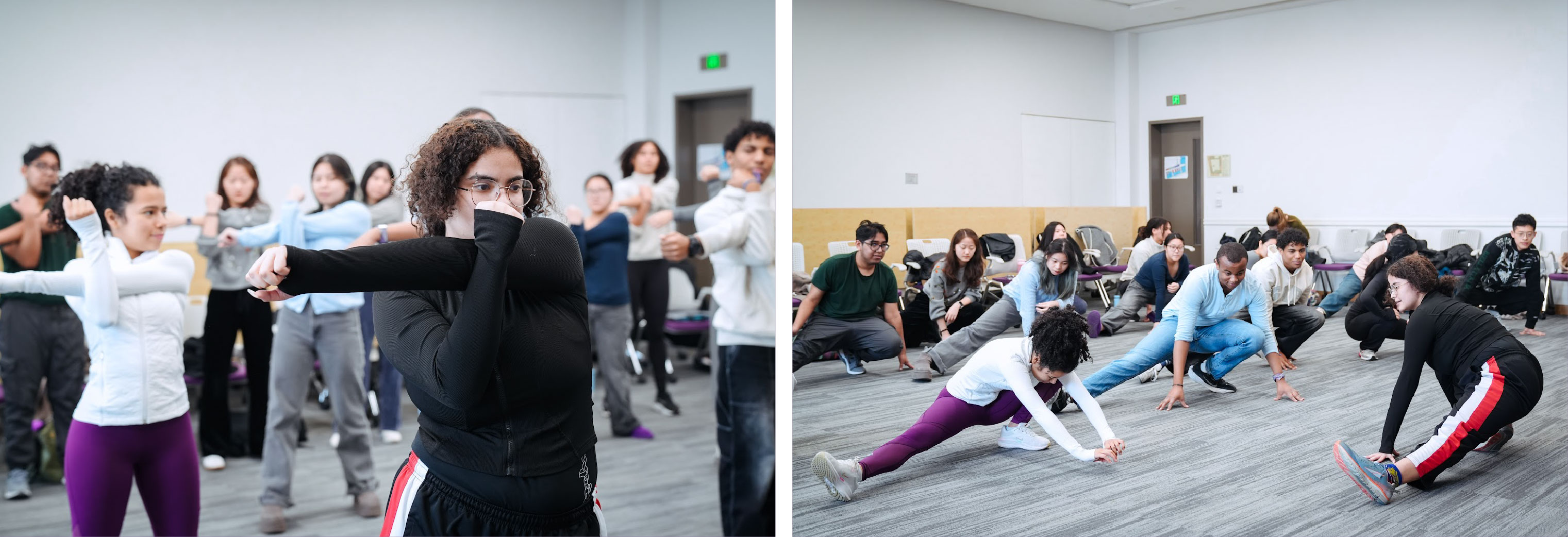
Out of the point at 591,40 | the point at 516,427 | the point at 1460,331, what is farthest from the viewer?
the point at 591,40

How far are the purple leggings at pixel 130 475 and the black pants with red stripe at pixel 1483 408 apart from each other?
10.3 ft

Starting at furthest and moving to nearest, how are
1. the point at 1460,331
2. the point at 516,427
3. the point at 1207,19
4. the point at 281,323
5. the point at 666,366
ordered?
the point at 666,366, the point at 281,323, the point at 1207,19, the point at 1460,331, the point at 516,427

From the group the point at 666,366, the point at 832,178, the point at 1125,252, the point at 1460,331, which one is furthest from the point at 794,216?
the point at 666,366

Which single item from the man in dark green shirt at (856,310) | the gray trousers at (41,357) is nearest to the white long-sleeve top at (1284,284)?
the man in dark green shirt at (856,310)

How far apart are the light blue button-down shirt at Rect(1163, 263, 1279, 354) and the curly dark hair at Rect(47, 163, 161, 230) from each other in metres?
2.87

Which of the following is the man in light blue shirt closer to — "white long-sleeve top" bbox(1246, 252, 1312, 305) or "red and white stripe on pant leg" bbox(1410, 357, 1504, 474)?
"white long-sleeve top" bbox(1246, 252, 1312, 305)

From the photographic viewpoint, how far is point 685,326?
705 cm

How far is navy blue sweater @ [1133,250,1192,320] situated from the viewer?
2084 millimetres

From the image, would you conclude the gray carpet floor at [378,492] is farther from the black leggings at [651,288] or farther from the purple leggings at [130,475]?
the black leggings at [651,288]

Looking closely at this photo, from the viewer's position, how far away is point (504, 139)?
175 cm

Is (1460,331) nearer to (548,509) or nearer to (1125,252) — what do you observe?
(1125,252)

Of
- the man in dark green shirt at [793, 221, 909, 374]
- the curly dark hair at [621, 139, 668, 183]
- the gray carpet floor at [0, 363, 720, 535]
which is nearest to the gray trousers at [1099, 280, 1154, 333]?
the man in dark green shirt at [793, 221, 909, 374]

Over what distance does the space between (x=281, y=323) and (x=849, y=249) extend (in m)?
2.47

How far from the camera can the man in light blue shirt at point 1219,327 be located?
204 centimetres
